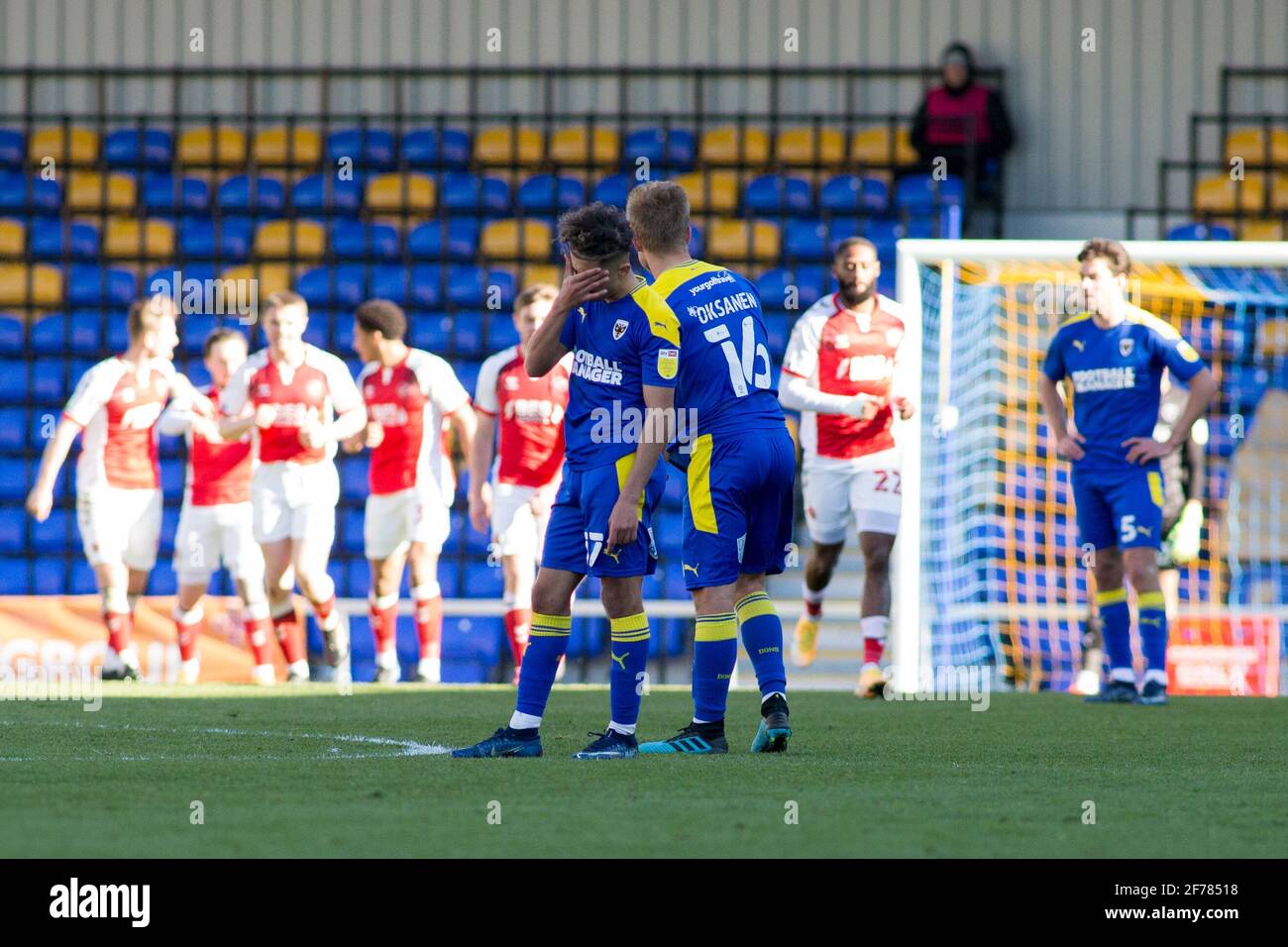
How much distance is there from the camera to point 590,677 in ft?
46.7

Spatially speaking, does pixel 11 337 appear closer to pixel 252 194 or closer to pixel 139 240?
pixel 139 240

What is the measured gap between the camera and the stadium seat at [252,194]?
16766mm

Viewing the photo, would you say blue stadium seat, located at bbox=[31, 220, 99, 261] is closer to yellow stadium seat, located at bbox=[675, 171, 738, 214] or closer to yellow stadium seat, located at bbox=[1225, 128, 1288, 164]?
yellow stadium seat, located at bbox=[675, 171, 738, 214]

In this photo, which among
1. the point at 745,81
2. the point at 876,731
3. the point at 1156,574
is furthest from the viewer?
the point at 745,81

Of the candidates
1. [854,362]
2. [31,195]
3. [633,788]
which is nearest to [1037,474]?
[854,362]

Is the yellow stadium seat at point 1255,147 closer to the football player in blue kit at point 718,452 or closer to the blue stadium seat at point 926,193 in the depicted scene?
the blue stadium seat at point 926,193

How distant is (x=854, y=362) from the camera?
9828 mm

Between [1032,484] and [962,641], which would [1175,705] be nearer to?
[962,641]

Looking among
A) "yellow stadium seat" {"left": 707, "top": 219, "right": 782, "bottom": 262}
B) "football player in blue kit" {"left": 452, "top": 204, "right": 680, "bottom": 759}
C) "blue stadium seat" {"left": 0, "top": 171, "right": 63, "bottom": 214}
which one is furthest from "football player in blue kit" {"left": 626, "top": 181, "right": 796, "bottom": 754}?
"blue stadium seat" {"left": 0, "top": 171, "right": 63, "bottom": 214}

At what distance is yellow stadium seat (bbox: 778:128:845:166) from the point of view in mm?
16844

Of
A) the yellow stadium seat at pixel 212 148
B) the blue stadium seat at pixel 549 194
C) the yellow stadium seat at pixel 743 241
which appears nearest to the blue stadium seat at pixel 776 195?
the yellow stadium seat at pixel 743 241

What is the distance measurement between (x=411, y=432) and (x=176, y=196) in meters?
6.17

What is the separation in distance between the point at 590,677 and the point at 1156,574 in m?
5.94

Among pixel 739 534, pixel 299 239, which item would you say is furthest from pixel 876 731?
pixel 299 239
